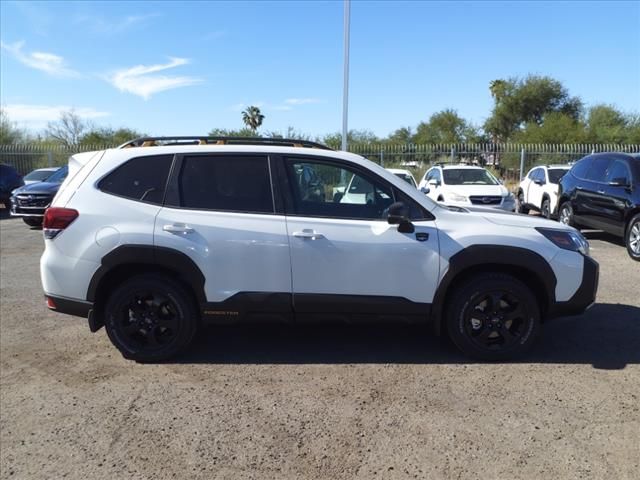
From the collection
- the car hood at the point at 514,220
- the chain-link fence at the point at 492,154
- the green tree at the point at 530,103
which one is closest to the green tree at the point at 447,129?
the green tree at the point at 530,103

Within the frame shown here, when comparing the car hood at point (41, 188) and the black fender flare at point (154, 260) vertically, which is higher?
the car hood at point (41, 188)

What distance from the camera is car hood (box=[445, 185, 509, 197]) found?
42.6ft

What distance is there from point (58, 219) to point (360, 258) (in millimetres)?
2526

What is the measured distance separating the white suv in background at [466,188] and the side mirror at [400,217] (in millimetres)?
8195

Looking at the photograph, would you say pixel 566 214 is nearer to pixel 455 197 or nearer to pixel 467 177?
pixel 455 197

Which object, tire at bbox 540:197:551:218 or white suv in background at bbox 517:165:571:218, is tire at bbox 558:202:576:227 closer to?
white suv in background at bbox 517:165:571:218

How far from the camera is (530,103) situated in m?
42.9

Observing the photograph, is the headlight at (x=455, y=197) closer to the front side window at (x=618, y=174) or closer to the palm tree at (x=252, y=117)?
the front side window at (x=618, y=174)

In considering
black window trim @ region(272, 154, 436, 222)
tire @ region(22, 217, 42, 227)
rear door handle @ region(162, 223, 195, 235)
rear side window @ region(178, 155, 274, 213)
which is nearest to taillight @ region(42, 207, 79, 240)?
rear door handle @ region(162, 223, 195, 235)

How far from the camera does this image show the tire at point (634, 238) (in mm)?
8695

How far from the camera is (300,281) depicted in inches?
167

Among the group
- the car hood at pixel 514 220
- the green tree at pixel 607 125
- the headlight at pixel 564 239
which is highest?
the green tree at pixel 607 125

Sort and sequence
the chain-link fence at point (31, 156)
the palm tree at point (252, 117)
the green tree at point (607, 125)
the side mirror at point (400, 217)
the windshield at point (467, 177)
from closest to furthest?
the side mirror at point (400, 217), the windshield at point (467, 177), the chain-link fence at point (31, 156), the green tree at point (607, 125), the palm tree at point (252, 117)

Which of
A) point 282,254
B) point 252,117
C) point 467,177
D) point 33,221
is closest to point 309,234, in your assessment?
point 282,254
